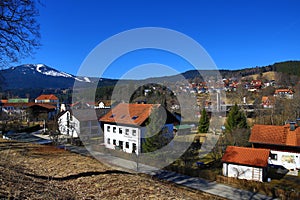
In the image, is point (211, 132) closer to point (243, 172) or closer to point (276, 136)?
point (276, 136)

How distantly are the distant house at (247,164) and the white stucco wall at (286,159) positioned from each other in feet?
12.9

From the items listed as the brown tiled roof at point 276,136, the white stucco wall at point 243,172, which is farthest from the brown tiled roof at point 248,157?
the brown tiled roof at point 276,136

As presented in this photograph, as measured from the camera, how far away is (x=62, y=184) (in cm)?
639

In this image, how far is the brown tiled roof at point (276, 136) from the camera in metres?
19.9

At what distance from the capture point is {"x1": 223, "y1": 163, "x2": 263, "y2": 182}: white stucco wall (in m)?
16.4

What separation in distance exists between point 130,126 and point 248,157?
1100 cm

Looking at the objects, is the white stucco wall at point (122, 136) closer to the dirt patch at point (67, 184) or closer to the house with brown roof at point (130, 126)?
the house with brown roof at point (130, 126)

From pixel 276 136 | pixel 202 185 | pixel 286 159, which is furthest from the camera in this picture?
pixel 276 136

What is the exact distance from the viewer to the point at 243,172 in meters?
16.9

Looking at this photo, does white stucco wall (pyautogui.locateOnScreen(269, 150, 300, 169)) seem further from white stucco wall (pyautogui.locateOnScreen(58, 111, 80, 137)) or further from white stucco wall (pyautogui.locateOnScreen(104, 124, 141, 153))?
white stucco wall (pyautogui.locateOnScreen(58, 111, 80, 137))

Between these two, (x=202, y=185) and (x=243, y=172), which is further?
(x=243, y=172)

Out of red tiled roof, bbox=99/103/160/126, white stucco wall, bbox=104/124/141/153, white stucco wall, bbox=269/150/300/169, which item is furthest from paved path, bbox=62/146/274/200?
white stucco wall, bbox=269/150/300/169

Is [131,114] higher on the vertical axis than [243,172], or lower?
higher

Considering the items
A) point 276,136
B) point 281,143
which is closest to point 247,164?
point 281,143
